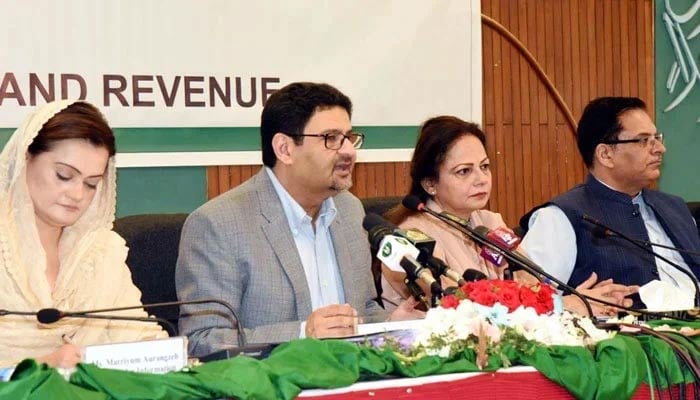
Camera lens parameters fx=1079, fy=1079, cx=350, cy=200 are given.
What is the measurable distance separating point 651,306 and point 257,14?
228 cm

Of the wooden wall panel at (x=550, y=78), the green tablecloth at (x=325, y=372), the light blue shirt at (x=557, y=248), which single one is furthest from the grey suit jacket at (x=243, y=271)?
the wooden wall panel at (x=550, y=78)

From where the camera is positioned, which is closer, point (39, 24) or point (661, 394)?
point (661, 394)

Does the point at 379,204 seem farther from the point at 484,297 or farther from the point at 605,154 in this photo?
the point at 484,297

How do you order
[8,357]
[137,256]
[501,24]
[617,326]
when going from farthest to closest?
[501,24]
[137,256]
[8,357]
[617,326]

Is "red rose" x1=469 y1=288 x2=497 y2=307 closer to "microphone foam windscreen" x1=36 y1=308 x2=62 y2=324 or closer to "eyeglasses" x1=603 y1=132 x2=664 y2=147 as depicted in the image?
"microphone foam windscreen" x1=36 y1=308 x2=62 y2=324

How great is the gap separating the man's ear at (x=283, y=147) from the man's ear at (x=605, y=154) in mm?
1565

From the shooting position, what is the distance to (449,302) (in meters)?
2.37

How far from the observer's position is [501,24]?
5.79 m

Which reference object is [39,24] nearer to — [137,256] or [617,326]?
[137,256]

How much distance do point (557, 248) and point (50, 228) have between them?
2016 mm

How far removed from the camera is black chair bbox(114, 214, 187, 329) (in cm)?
354

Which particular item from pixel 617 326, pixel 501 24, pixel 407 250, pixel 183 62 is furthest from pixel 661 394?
pixel 501 24

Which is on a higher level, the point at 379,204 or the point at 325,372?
the point at 379,204

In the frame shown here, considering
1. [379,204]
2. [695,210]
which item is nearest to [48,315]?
[379,204]
